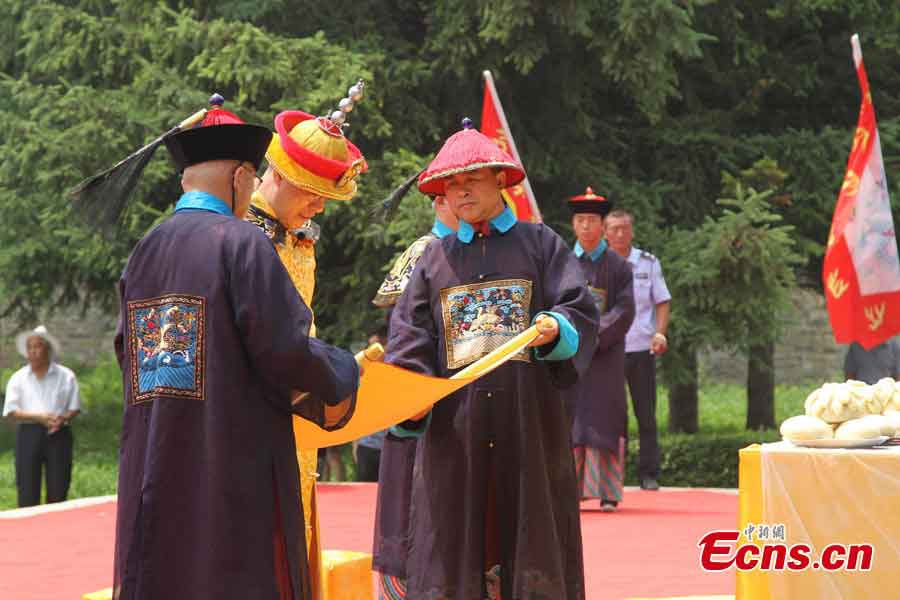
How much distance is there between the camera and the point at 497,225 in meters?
5.34

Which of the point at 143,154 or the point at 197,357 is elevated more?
the point at 143,154

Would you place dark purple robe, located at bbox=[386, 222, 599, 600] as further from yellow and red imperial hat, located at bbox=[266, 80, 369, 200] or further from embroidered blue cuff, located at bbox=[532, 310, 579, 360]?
yellow and red imperial hat, located at bbox=[266, 80, 369, 200]

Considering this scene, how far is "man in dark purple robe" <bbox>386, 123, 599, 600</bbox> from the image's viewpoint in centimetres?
508

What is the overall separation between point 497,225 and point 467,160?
239 mm

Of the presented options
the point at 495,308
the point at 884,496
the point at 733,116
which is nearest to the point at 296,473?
the point at 495,308

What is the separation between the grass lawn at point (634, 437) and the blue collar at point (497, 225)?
280 inches

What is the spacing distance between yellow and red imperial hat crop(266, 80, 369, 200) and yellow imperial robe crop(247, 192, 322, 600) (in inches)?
5.7

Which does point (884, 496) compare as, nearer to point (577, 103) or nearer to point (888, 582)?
point (888, 582)

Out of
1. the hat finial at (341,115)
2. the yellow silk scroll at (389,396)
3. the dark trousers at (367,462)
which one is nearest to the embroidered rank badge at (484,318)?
the yellow silk scroll at (389,396)

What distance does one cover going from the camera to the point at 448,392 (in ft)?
15.8

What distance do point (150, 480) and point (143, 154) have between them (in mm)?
1019

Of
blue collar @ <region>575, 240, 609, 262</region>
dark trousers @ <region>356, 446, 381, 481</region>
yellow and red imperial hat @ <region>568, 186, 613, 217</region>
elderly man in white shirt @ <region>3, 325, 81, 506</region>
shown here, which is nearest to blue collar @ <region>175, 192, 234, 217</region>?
yellow and red imperial hat @ <region>568, 186, 613, 217</region>

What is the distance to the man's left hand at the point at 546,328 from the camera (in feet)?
16.3

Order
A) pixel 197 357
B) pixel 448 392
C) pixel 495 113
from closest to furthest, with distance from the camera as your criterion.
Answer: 1. pixel 197 357
2. pixel 448 392
3. pixel 495 113
